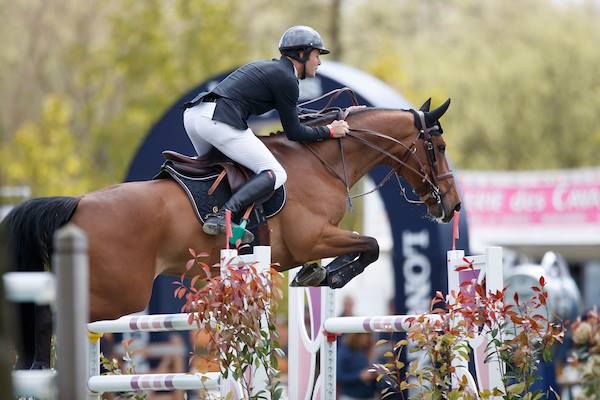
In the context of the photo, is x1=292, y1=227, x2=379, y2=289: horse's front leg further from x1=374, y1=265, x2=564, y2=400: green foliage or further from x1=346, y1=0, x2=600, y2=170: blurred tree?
x1=346, y1=0, x2=600, y2=170: blurred tree

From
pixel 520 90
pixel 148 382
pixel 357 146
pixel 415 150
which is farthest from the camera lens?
pixel 520 90

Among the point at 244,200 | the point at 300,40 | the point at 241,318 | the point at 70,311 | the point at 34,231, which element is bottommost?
the point at 241,318

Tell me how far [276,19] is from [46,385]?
27.4m

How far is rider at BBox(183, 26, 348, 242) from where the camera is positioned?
6.43 m

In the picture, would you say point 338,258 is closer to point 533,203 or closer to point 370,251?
point 370,251

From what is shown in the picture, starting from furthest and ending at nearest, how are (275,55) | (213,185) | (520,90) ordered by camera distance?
(520,90), (275,55), (213,185)

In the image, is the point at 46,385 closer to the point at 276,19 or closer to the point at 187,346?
the point at 187,346

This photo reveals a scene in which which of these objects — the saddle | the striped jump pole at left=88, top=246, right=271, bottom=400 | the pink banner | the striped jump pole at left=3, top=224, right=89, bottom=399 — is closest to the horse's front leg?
the saddle

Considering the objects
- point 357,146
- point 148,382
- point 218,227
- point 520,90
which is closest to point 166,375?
point 148,382

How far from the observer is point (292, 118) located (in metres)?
6.59

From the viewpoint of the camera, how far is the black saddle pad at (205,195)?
633 cm

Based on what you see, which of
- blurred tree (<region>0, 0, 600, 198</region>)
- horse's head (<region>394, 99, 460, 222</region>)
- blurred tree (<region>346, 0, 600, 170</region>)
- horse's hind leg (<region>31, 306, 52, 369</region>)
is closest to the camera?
horse's hind leg (<region>31, 306, 52, 369</region>)

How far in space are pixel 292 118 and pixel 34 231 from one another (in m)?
1.62

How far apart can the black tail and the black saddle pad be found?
1.98ft
